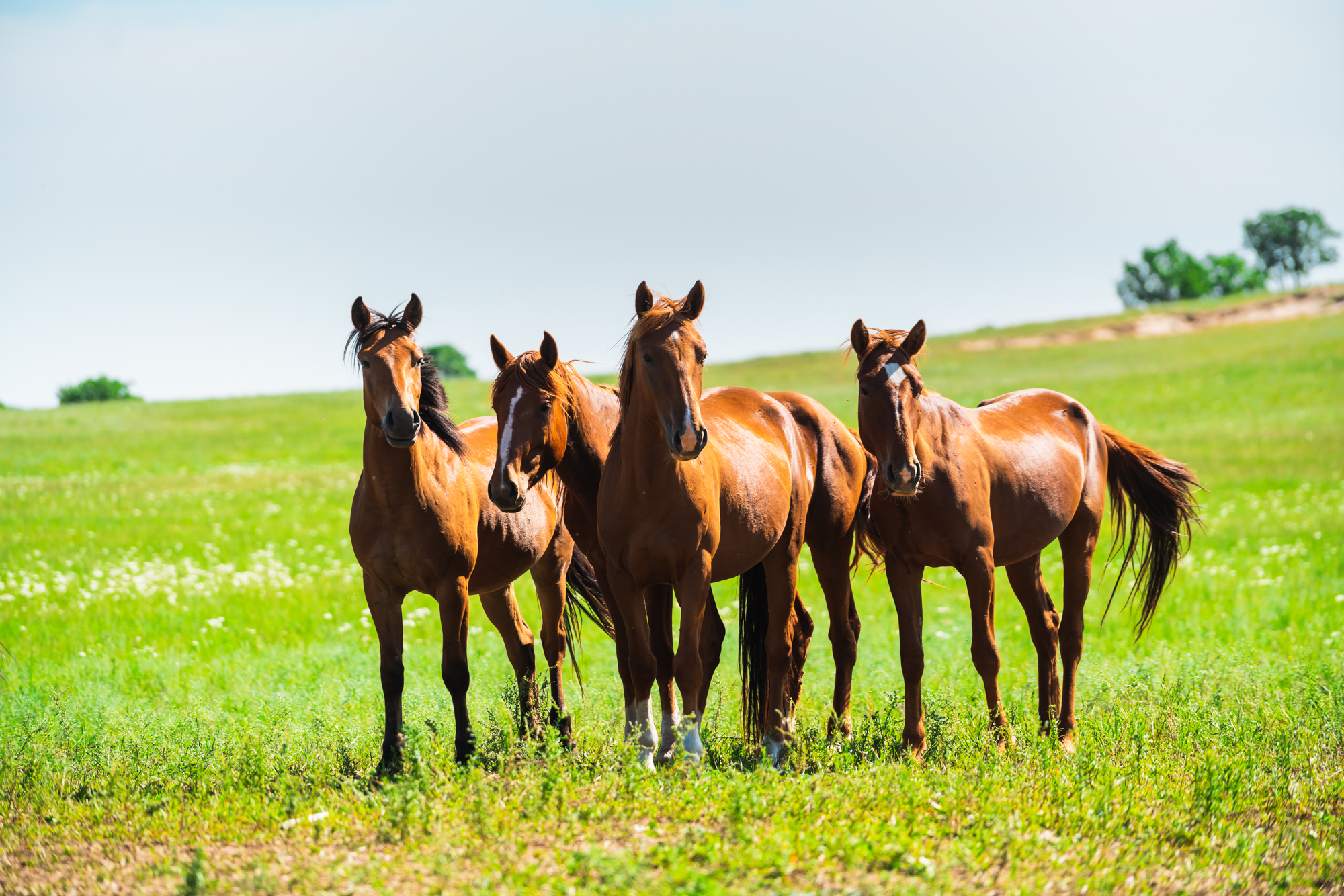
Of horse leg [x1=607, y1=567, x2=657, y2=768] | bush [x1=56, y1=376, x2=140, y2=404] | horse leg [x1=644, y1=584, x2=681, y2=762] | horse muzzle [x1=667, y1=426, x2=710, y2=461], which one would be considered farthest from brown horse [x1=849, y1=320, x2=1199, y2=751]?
bush [x1=56, y1=376, x2=140, y2=404]

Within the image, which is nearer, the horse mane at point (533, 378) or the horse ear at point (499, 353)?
the horse mane at point (533, 378)

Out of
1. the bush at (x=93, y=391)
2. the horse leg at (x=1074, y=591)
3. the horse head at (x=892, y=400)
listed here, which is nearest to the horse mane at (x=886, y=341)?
the horse head at (x=892, y=400)

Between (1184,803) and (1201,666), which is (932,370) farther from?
(1184,803)

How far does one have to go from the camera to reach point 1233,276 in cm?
9981

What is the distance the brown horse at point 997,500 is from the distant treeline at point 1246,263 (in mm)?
99459

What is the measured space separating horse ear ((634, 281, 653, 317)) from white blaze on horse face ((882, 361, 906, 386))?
55.9 inches

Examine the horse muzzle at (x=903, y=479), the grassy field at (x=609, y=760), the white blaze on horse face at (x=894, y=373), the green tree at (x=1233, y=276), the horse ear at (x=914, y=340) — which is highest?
the green tree at (x=1233, y=276)

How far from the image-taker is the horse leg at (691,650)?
4.99m

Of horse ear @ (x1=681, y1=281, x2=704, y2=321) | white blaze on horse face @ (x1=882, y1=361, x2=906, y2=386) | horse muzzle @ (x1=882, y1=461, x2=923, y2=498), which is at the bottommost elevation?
horse muzzle @ (x1=882, y1=461, x2=923, y2=498)

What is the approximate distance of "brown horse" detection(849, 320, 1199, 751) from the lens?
5488 millimetres

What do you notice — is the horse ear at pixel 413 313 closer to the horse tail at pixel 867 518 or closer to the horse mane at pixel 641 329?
the horse mane at pixel 641 329

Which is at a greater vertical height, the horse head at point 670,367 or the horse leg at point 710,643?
the horse head at point 670,367

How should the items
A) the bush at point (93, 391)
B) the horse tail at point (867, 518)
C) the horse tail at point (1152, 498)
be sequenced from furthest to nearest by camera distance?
1. the bush at point (93, 391)
2. the horse tail at point (1152, 498)
3. the horse tail at point (867, 518)

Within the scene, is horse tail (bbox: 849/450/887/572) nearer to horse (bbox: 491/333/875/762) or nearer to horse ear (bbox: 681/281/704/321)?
horse (bbox: 491/333/875/762)
